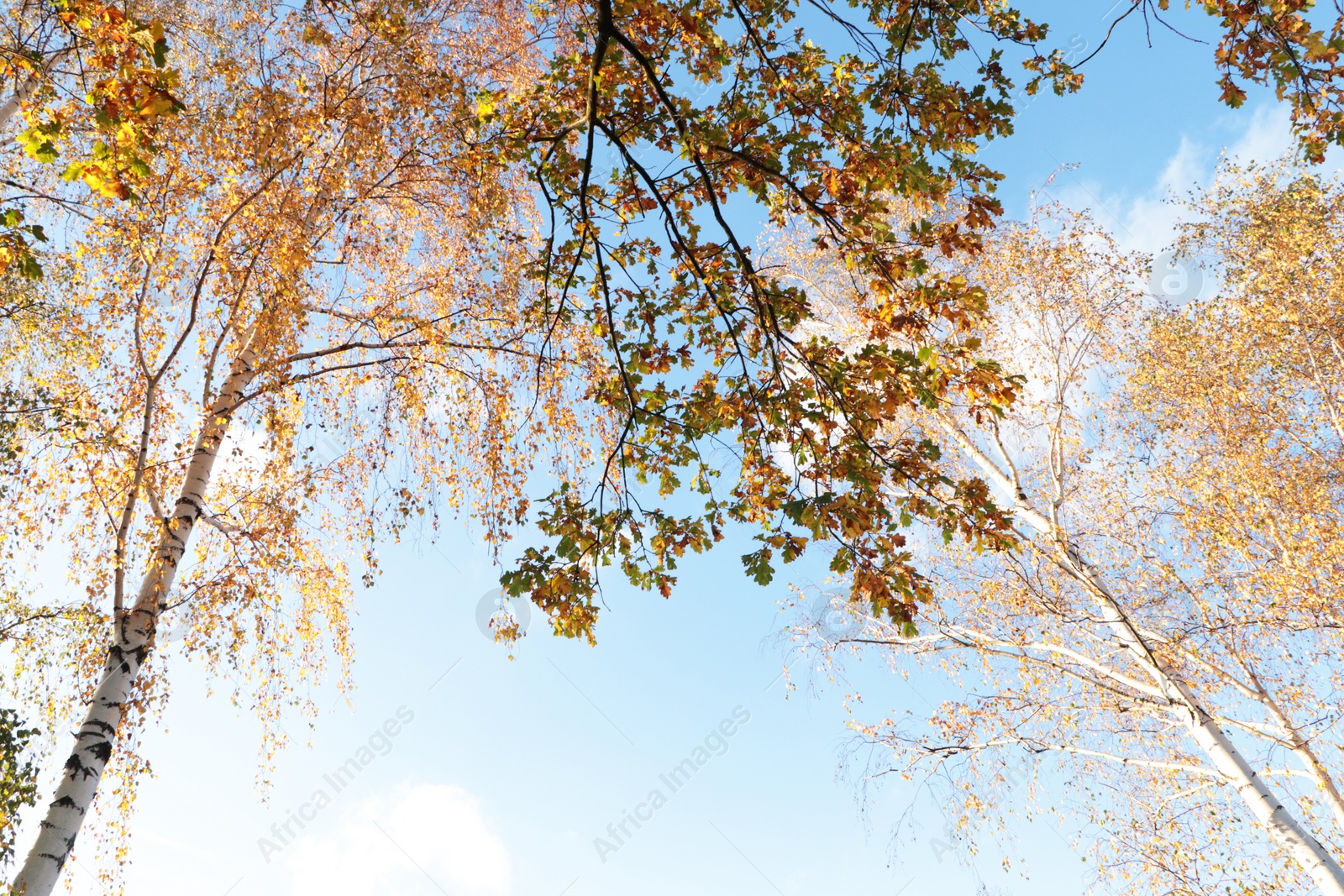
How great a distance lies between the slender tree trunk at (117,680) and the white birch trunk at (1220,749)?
7.46m

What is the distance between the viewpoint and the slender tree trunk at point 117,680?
4480mm

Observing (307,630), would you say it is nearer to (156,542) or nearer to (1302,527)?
(156,542)

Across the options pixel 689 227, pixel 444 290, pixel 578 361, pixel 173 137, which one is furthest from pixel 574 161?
pixel 173 137

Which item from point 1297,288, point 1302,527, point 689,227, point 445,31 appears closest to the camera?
point 689,227

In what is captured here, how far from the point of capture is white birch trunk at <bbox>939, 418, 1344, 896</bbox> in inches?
234

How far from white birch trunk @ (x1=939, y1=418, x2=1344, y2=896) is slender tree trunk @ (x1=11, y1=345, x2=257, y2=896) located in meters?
7.46

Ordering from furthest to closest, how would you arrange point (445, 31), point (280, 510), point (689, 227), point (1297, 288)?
point (1297, 288), point (445, 31), point (280, 510), point (689, 227)

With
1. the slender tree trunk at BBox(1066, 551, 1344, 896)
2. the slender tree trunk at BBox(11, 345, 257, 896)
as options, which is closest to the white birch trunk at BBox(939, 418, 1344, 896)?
the slender tree trunk at BBox(1066, 551, 1344, 896)

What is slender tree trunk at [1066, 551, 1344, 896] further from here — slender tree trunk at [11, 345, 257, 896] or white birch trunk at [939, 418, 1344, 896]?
slender tree trunk at [11, 345, 257, 896]

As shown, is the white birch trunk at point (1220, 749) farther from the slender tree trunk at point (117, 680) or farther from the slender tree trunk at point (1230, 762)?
the slender tree trunk at point (117, 680)

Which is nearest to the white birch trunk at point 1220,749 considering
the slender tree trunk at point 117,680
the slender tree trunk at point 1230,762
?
the slender tree trunk at point 1230,762

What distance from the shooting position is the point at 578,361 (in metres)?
6.47

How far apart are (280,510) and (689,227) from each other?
4.40 meters

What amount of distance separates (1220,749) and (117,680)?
8.72 m
